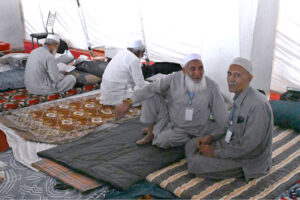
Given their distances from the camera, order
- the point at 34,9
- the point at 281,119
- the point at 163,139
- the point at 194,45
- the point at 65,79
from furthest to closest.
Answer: the point at 34,9, the point at 194,45, the point at 65,79, the point at 281,119, the point at 163,139

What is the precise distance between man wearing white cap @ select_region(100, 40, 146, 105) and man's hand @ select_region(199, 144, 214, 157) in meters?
1.74

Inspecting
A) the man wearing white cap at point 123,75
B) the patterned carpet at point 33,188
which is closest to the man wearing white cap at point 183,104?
the patterned carpet at point 33,188

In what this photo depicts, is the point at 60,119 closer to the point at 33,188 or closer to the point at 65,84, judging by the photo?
the point at 65,84

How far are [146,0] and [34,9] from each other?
14.0ft

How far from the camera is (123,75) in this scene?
4375 mm

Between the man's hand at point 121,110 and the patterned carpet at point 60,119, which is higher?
the man's hand at point 121,110

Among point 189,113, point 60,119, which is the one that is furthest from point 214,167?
point 60,119

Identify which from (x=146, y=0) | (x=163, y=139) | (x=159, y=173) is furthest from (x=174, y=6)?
(x=159, y=173)

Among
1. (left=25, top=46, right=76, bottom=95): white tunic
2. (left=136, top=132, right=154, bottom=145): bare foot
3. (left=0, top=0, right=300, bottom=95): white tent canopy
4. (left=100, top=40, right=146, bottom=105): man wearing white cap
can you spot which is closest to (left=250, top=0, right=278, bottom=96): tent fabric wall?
(left=0, top=0, right=300, bottom=95): white tent canopy

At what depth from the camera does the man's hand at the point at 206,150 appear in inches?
103

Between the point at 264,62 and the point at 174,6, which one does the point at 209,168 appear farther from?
the point at 174,6

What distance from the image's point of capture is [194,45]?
6.22 m

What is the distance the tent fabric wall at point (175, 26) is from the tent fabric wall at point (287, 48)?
467 mm

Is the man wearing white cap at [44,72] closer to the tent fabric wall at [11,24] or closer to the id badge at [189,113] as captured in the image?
the id badge at [189,113]
